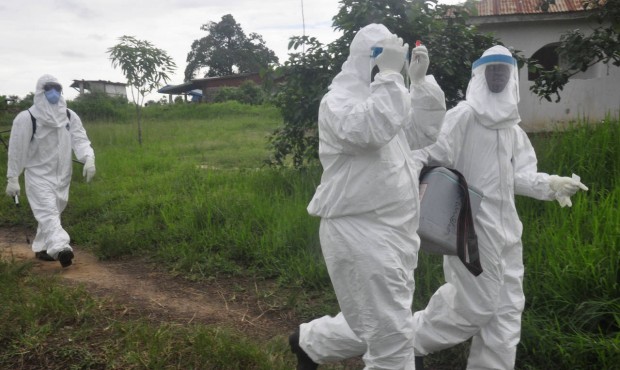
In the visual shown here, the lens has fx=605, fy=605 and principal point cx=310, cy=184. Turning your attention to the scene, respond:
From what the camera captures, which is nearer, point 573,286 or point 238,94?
point 573,286

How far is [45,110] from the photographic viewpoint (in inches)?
242

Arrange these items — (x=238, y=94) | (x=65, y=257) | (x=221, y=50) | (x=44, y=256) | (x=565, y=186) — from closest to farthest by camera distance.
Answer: (x=565, y=186) < (x=65, y=257) < (x=44, y=256) < (x=238, y=94) < (x=221, y=50)

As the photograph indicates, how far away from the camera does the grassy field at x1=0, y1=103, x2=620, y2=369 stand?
3.58m

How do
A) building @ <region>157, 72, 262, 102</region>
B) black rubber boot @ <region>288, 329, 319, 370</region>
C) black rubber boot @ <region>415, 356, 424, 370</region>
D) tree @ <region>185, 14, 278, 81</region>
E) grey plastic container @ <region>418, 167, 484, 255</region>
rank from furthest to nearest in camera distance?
tree @ <region>185, 14, 278, 81</region>
building @ <region>157, 72, 262, 102</region>
black rubber boot @ <region>415, 356, 424, 370</region>
black rubber boot @ <region>288, 329, 319, 370</region>
grey plastic container @ <region>418, 167, 484, 255</region>

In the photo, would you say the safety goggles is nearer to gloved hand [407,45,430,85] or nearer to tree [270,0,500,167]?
tree [270,0,500,167]

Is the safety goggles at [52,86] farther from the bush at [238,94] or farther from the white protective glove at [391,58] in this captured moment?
the bush at [238,94]

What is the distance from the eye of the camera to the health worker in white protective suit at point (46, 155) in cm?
604

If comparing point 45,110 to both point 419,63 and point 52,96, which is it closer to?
point 52,96

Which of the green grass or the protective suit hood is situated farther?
the protective suit hood

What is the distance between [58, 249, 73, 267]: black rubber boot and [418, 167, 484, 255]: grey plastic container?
3.91 metres

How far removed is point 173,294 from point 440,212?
2805 millimetres

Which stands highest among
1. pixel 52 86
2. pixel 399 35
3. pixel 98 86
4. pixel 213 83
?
pixel 98 86

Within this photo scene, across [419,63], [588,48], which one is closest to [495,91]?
[419,63]

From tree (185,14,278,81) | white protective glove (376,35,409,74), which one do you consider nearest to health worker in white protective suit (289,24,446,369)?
white protective glove (376,35,409,74)
